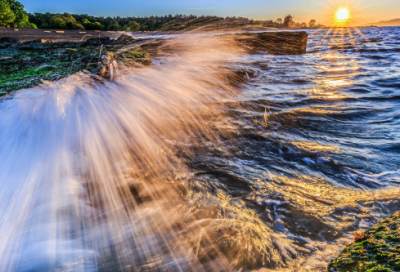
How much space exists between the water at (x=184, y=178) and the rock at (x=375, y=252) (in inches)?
13.9

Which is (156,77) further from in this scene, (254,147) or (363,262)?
(363,262)

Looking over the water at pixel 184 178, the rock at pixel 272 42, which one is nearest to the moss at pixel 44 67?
the water at pixel 184 178

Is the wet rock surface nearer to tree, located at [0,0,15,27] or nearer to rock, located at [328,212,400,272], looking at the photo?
rock, located at [328,212,400,272]

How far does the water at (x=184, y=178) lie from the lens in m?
1.85

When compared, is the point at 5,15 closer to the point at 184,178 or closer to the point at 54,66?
the point at 54,66

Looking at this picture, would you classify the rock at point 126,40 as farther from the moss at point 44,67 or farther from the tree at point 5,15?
the tree at point 5,15

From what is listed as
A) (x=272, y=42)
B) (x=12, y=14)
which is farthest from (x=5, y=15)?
(x=272, y=42)

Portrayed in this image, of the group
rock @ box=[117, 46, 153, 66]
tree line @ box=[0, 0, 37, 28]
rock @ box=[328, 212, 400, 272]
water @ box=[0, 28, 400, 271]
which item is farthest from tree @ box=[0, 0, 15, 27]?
rock @ box=[328, 212, 400, 272]

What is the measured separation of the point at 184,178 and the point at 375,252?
2.05 m

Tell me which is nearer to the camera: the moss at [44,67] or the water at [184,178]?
the water at [184,178]

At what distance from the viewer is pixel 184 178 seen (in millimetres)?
2846

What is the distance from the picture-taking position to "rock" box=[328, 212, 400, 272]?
3.83 feet

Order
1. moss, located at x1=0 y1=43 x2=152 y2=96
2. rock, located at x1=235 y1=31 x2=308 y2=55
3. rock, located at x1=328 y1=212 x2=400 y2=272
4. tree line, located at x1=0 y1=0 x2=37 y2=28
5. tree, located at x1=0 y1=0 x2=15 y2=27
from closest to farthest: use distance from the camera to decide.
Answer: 1. rock, located at x1=328 y1=212 x2=400 y2=272
2. moss, located at x1=0 y1=43 x2=152 y2=96
3. rock, located at x1=235 y1=31 x2=308 y2=55
4. tree, located at x1=0 y1=0 x2=15 y2=27
5. tree line, located at x1=0 y1=0 x2=37 y2=28

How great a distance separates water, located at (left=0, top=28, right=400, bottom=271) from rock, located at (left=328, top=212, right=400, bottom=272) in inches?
13.9
